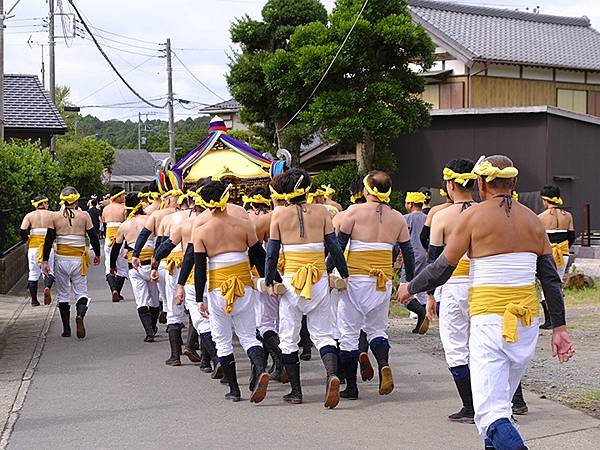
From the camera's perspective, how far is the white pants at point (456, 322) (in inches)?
291

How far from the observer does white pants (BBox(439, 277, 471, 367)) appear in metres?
7.40

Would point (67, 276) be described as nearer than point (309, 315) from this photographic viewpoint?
No

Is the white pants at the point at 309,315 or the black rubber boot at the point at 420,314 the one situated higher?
the white pants at the point at 309,315

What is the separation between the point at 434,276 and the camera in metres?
5.94

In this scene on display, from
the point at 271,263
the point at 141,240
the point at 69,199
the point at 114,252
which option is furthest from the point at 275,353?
the point at 114,252

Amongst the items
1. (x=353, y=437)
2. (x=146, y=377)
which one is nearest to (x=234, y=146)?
(x=146, y=377)

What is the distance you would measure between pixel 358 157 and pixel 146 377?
13.7m

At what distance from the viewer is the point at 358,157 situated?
74.2 feet

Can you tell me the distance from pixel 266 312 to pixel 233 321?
0.84 metres

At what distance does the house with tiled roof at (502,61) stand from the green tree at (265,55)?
3926 mm

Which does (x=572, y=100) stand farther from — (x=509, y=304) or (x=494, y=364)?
(x=494, y=364)

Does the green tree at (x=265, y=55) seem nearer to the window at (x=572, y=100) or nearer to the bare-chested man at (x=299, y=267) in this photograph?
the window at (x=572, y=100)

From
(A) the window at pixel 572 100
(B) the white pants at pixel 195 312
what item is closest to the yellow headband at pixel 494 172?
(B) the white pants at pixel 195 312

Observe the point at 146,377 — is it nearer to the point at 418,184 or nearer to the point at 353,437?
the point at 353,437
